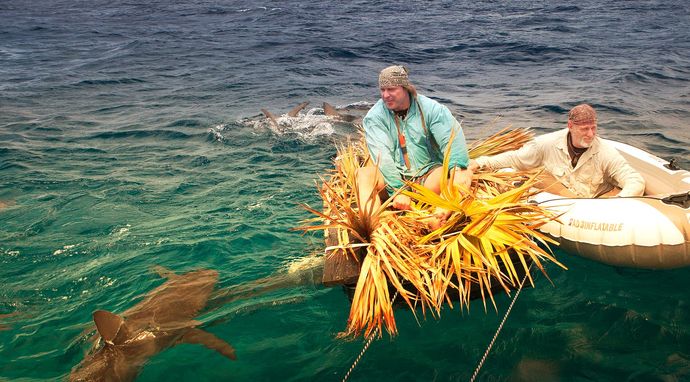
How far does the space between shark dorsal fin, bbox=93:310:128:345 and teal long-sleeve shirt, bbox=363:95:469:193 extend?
2418 millimetres

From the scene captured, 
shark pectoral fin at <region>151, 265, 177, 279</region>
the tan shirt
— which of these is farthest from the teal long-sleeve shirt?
shark pectoral fin at <region>151, 265, 177, 279</region>

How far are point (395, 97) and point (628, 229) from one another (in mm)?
2182

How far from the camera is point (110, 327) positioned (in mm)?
4645

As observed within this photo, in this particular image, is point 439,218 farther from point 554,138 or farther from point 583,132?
point 554,138

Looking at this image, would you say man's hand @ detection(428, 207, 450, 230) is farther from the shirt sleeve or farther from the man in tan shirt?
the man in tan shirt

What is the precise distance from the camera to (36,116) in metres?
12.5

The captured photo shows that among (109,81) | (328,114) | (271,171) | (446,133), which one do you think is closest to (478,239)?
(446,133)

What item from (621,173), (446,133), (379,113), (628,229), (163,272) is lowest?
(163,272)

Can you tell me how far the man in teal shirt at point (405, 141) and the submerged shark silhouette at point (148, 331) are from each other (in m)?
1.81

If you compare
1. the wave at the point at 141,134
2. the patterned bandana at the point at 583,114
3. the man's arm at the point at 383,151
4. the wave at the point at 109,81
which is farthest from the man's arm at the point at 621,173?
the wave at the point at 109,81

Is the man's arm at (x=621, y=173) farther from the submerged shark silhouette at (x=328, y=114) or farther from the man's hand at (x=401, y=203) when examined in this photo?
the submerged shark silhouette at (x=328, y=114)

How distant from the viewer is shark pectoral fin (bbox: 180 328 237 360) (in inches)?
188

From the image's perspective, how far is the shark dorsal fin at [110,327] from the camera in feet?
14.9

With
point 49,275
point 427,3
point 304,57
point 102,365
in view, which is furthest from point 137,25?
point 102,365
